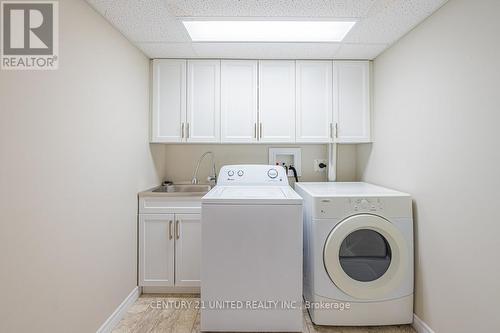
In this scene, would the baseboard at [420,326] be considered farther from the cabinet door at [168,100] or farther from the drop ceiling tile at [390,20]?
the cabinet door at [168,100]

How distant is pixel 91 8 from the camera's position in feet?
5.34

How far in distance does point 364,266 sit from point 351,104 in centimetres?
145

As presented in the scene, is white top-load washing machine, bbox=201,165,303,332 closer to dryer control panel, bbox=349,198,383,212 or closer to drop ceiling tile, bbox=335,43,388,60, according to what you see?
dryer control panel, bbox=349,198,383,212

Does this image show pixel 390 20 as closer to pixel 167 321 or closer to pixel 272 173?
pixel 272 173

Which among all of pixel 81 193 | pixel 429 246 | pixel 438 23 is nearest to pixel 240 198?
pixel 81 193

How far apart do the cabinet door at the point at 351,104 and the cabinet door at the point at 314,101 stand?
3.4 inches

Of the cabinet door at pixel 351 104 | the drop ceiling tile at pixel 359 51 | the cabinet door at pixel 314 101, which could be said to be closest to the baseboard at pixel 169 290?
the cabinet door at pixel 314 101

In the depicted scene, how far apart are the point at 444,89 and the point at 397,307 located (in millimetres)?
1470

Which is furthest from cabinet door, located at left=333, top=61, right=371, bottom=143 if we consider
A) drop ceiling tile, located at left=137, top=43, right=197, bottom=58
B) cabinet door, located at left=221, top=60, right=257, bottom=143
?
drop ceiling tile, located at left=137, top=43, right=197, bottom=58

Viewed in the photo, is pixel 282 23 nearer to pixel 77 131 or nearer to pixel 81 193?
pixel 77 131

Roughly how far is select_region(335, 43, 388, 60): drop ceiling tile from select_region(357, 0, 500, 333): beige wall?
203 millimetres

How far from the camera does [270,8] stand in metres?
1.66

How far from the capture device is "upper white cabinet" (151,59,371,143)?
249 centimetres

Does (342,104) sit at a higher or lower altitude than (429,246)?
higher
